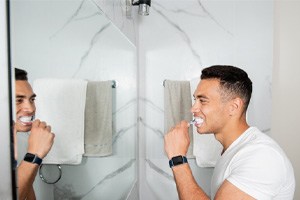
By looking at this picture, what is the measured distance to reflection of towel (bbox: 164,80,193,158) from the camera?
1735 mm

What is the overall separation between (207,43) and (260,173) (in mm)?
1164

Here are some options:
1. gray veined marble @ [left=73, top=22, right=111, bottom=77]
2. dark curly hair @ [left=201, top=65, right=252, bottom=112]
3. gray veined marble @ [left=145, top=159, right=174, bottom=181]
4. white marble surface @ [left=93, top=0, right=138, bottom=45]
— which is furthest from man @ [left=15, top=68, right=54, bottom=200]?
gray veined marble @ [left=145, top=159, right=174, bottom=181]

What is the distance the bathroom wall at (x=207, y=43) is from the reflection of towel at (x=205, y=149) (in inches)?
4.5

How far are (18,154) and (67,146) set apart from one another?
307 mm

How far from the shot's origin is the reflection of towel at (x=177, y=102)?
68.3 inches

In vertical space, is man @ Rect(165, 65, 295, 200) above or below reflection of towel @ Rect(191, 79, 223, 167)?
above

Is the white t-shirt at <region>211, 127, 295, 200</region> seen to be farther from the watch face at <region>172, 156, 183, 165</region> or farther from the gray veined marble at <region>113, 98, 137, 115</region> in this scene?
the gray veined marble at <region>113, 98, 137, 115</region>

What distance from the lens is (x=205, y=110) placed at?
1.18 metres

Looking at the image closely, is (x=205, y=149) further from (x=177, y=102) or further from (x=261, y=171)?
(x=261, y=171)

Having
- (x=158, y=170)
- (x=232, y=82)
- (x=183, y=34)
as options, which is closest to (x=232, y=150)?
(x=232, y=82)

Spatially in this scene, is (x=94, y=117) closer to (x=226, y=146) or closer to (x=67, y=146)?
(x=67, y=146)

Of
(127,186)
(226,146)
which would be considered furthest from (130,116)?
(226,146)

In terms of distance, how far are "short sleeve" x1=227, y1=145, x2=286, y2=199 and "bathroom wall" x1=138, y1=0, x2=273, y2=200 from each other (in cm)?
95

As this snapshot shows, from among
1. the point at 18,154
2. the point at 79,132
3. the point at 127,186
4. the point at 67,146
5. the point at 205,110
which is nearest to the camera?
the point at 18,154
